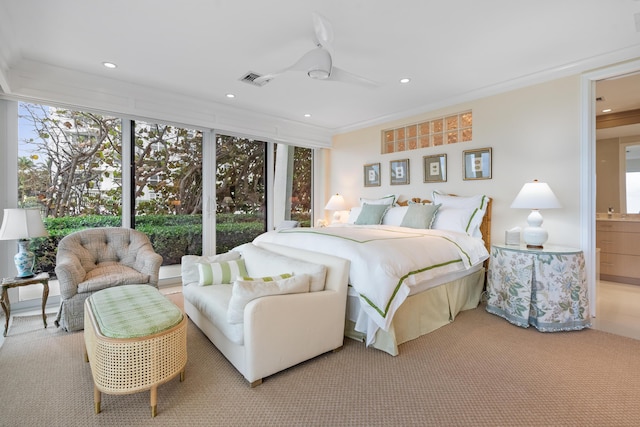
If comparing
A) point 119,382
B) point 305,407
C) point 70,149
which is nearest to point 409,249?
point 305,407

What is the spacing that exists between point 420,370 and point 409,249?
926 mm

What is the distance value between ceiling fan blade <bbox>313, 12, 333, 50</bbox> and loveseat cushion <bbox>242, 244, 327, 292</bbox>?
1751 millimetres

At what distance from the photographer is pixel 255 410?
174cm

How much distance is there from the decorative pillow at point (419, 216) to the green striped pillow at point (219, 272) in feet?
7.05

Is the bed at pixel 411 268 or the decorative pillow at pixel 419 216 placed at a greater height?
the decorative pillow at pixel 419 216

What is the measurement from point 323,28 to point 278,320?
6.87 feet

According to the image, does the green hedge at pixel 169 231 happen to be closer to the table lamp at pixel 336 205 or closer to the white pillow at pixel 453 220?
the table lamp at pixel 336 205

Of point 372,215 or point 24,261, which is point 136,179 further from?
point 372,215

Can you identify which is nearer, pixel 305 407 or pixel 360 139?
pixel 305 407

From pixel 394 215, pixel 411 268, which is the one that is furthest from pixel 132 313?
pixel 394 215

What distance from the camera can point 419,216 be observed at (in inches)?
153

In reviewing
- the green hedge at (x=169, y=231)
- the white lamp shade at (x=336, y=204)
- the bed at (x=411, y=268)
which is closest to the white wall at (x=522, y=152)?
the bed at (x=411, y=268)

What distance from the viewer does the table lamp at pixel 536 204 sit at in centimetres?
300

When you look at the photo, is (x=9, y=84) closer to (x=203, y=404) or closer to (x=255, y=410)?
(x=203, y=404)
